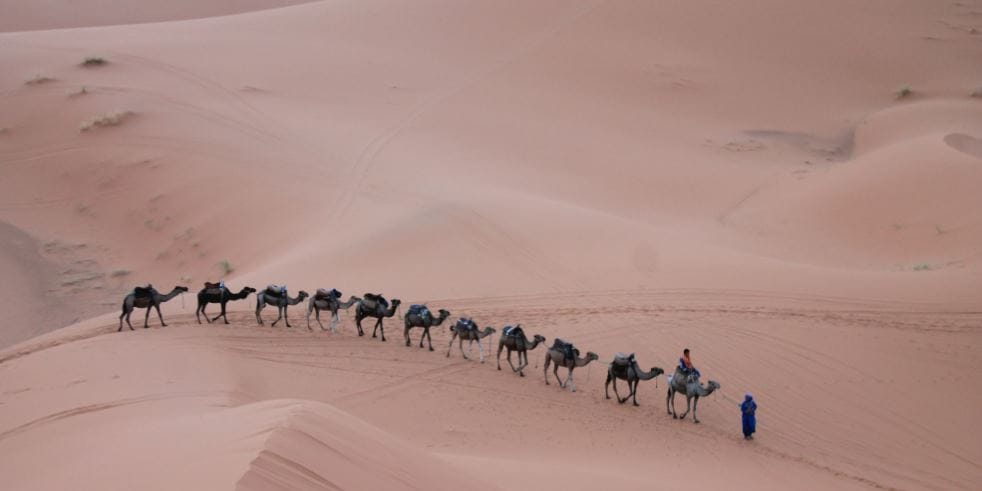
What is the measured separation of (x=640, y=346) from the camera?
16391 millimetres

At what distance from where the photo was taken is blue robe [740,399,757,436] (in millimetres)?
13328

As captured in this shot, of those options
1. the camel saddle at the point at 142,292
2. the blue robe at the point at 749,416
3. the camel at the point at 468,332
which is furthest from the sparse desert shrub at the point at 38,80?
the blue robe at the point at 749,416

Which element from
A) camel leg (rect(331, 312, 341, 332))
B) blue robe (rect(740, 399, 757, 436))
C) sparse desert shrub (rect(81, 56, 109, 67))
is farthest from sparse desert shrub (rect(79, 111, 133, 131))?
blue robe (rect(740, 399, 757, 436))

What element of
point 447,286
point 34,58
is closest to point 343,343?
point 447,286

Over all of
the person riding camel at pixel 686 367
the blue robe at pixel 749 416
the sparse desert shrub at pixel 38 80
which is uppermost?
the sparse desert shrub at pixel 38 80

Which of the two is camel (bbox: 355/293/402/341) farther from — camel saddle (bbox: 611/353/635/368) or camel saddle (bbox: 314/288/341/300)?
camel saddle (bbox: 611/353/635/368)

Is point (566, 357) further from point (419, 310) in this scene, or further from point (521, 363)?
point (419, 310)

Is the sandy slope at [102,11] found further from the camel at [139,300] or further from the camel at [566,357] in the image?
the camel at [566,357]

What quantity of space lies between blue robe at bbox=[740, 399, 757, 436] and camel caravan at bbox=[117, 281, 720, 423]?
716 millimetres

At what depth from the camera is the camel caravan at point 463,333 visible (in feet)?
46.7

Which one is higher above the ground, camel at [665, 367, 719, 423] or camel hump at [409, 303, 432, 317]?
camel hump at [409, 303, 432, 317]

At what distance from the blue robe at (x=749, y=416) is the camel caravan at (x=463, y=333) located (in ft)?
2.35

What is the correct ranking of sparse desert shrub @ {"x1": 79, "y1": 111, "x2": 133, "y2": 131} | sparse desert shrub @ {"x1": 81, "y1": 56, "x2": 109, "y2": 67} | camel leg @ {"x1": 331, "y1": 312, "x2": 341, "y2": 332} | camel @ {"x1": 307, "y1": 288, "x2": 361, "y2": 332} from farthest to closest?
sparse desert shrub @ {"x1": 81, "y1": 56, "x2": 109, "y2": 67}, sparse desert shrub @ {"x1": 79, "y1": 111, "x2": 133, "y2": 131}, camel leg @ {"x1": 331, "y1": 312, "x2": 341, "y2": 332}, camel @ {"x1": 307, "y1": 288, "x2": 361, "y2": 332}

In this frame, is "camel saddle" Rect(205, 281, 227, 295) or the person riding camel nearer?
the person riding camel
